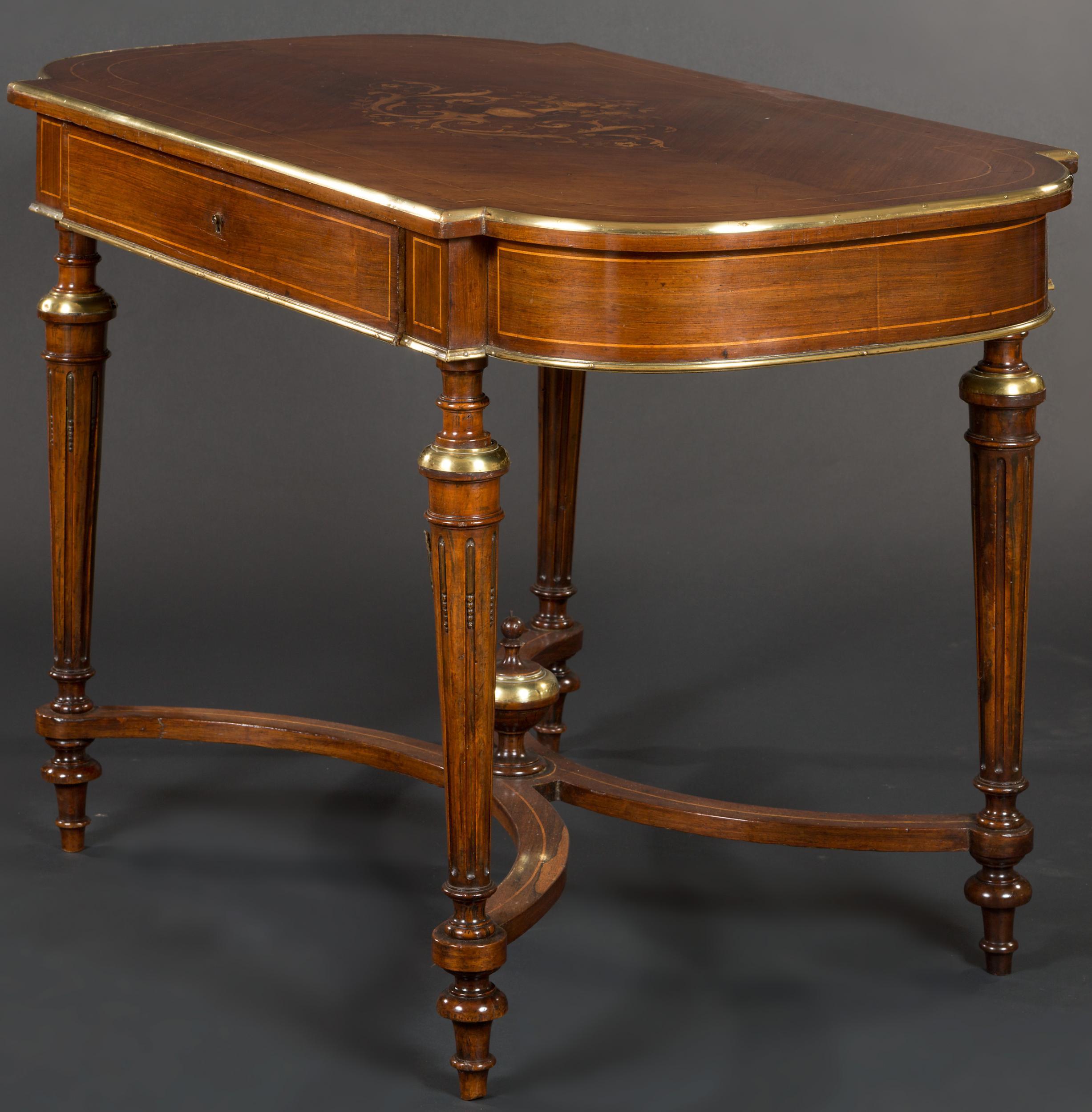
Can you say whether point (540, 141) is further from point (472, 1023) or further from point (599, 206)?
point (472, 1023)

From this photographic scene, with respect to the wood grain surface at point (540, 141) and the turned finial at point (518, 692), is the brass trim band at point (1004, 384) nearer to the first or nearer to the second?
the wood grain surface at point (540, 141)

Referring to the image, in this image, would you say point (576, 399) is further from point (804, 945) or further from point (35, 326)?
point (35, 326)

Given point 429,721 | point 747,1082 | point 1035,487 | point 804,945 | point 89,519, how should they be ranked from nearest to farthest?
point 747,1082
point 804,945
point 89,519
point 429,721
point 1035,487

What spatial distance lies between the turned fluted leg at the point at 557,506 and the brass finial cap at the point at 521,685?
0.54 meters

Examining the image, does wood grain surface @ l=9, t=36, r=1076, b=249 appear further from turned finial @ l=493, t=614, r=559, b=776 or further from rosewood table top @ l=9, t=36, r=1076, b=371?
turned finial @ l=493, t=614, r=559, b=776

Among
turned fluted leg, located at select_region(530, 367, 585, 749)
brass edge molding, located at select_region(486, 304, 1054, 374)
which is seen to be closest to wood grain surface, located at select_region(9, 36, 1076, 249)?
brass edge molding, located at select_region(486, 304, 1054, 374)

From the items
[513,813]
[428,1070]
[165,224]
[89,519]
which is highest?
[165,224]

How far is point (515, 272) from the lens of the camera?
2832 mm

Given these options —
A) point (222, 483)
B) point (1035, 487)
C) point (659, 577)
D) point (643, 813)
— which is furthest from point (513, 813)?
point (1035, 487)

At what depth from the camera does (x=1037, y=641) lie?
191 inches

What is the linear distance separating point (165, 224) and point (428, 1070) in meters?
1.31

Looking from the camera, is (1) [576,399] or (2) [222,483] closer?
(1) [576,399]

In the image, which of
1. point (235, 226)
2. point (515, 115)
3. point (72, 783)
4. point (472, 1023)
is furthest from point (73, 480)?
point (472, 1023)

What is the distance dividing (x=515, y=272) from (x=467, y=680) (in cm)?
57
